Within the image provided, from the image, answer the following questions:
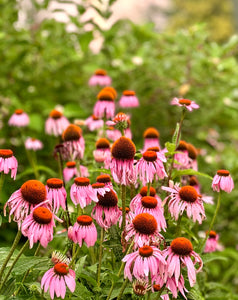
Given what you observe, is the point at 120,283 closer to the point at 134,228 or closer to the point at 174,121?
the point at 134,228

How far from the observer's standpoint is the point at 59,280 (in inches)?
35.5

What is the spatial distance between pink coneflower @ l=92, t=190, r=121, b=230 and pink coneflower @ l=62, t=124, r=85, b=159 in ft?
1.08

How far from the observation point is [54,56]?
283cm

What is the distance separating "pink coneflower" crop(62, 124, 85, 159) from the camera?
1.34 m

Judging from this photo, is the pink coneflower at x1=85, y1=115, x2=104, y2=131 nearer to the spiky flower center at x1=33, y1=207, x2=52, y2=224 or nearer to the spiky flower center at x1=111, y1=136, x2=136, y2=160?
the spiky flower center at x1=111, y1=136, x2=136, y2=160

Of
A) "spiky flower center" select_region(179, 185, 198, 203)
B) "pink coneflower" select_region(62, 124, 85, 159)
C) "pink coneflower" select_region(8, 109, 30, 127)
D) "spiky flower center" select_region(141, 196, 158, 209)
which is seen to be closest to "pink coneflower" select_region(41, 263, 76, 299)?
"spiky flower center" select_region(141, 196, 158, 209)

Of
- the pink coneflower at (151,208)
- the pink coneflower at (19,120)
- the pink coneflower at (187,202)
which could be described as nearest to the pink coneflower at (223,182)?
the pink coneflower at (187,202)

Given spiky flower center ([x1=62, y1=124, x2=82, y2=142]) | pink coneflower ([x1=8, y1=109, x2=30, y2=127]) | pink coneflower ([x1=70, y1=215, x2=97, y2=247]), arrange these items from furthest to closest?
pink coneflower ([x1=8, y1=109, x2=30, y2=127]), spiky flower center ([x1=62, y1=124, x2=82, y2=142]), pink coneflower ([x1=70, y1=215, x2=97, y2=247])

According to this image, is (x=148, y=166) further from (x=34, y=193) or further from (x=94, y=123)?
(x=94, y=123)

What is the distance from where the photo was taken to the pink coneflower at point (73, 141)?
134 cm

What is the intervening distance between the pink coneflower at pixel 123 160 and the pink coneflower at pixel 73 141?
32cm

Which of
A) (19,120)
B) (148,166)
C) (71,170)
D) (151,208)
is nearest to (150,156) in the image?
(148,166)

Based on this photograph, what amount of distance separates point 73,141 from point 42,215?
49 cm

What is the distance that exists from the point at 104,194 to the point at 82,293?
0.22 m
